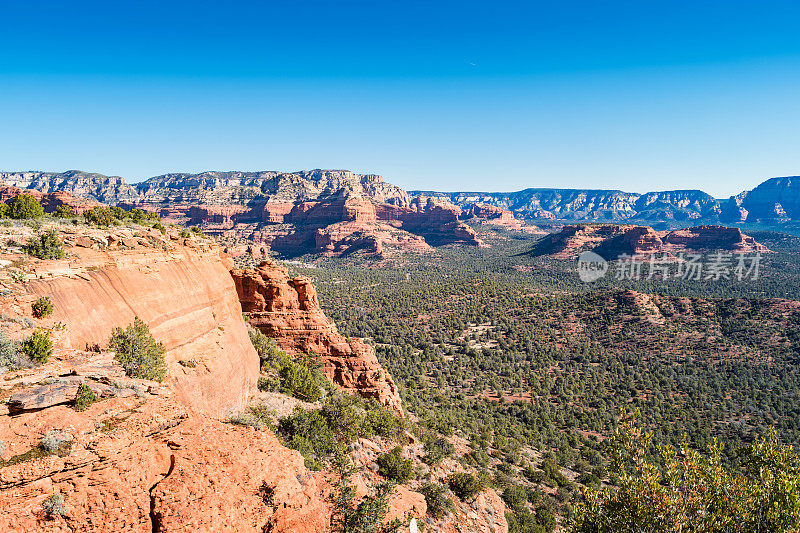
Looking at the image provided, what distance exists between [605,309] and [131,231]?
75.5 metres

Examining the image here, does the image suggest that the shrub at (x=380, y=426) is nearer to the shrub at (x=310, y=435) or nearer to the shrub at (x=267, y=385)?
the shrub at (x=310, y=435)

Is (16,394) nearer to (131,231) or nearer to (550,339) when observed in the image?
(131,231)

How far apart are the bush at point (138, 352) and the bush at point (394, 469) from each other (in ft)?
36.9

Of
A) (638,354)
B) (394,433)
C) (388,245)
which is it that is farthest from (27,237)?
(388,245)

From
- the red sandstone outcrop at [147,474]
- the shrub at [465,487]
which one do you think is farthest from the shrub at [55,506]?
the shrub at [465,487]

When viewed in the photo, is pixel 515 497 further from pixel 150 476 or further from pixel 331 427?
pixel 150 476

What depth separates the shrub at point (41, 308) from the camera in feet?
41.2

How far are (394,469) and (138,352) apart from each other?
1296 centimetres

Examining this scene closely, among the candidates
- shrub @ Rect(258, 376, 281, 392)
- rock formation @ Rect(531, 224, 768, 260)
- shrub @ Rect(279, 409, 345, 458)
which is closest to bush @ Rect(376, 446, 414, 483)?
shrub @ Rect(279, 409, 345, 458)

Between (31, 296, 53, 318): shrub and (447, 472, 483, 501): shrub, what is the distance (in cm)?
2069

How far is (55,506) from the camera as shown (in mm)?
6938

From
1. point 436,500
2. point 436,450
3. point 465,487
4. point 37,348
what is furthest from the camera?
point 436,450

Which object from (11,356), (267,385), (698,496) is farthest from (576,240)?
(11,356)

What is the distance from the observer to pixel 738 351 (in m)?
54.6
